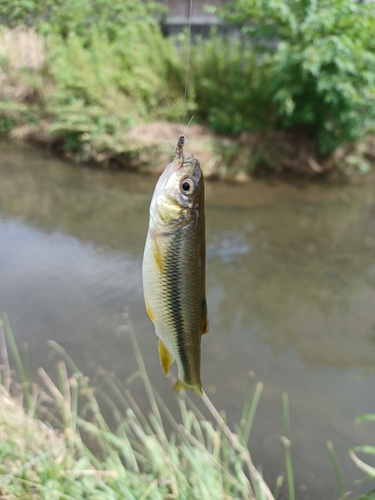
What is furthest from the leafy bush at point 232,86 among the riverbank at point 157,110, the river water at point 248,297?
the river water at point 248,297

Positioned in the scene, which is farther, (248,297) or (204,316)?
(248,297)

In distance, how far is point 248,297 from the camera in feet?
16.5

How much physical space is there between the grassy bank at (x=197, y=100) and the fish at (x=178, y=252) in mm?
7284

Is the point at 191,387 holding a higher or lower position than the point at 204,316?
lower

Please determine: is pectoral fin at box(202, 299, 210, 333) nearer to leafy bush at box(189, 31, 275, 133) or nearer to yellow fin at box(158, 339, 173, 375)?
yellow fin at box(158, 339, 173, 375)

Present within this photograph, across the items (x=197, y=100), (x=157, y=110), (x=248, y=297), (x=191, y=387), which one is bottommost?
(x=248, y=297)

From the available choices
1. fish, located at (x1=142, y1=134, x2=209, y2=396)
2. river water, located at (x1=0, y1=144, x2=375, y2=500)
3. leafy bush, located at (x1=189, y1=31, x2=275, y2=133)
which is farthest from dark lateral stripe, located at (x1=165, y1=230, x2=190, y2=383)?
leafy bush, located at (x1=189, y1=31, x2=275, y2=133)

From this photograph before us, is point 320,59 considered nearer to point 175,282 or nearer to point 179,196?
point 179,196

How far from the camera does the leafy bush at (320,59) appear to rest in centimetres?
689

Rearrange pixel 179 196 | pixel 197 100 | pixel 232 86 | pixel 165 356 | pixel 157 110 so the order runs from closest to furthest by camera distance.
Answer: pixel 179 196, pixel 165 356, pixel 232 86, pixel 157 110, pixel 197 100

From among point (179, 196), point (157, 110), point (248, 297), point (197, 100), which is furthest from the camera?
point (197, 100)

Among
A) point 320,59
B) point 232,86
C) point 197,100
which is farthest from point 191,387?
point 197,100

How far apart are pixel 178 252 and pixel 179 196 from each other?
16 centimetres

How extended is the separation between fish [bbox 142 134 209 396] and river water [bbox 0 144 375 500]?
190 cm
